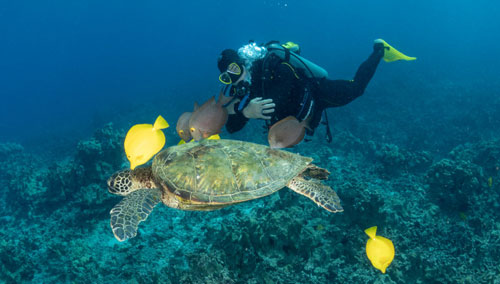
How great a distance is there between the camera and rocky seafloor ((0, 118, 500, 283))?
11.7 feet

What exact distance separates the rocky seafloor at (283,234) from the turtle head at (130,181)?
1302mm

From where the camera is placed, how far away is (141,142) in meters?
2.84

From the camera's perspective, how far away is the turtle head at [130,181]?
3484mm

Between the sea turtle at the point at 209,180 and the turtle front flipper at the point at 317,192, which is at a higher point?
the sea turtle at the point at 209,180

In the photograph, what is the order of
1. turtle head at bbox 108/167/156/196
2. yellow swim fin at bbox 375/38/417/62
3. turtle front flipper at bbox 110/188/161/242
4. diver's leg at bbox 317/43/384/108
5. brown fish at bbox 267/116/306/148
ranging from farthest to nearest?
1. yellow swim fin at bbox 375/38/417/62
2. diver's leg at bbox 317/43/384/108
3. turtle head at bbox 108/167/156/196
4. brown fish at bbox 267/116/306/148
5. turtle front flipper at bbox 110/188/161/242

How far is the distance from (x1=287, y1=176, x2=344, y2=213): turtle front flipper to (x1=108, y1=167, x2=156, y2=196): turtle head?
207 cm

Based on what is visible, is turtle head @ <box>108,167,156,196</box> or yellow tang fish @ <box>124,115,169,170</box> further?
turtle head @ <box>108,167,156,196</box>

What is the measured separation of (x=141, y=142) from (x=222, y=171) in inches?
40.8

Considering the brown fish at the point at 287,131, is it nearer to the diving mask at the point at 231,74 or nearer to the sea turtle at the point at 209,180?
the sea turtle at the point at 209,180

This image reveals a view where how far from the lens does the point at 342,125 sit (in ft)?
39.1

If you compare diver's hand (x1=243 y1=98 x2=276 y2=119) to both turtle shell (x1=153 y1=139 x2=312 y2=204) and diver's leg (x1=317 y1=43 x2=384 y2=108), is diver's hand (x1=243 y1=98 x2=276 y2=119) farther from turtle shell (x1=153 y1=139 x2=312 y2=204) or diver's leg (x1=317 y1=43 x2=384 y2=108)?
diver's leg (x1=317 y1=43 x2=384 y2=108)

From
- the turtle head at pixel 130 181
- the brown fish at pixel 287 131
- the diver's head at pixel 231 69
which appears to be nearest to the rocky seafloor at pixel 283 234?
the turtle head at pixel 130 181

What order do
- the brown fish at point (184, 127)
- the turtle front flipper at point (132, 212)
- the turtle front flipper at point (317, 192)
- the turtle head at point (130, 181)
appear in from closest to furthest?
the turtle front flipper at point (132, 212)
the brown fish at point (184, 127)
the turtle front flipper at point (317, 192)
the turtle head at point (130, 181)

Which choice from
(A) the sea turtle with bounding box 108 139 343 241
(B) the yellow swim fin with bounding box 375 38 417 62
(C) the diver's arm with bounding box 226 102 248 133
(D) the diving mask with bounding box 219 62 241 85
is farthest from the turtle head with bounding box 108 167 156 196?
(B) the yellow swim fin with bounding box 375 38 417 62
